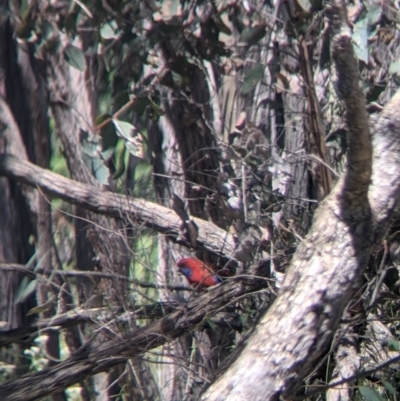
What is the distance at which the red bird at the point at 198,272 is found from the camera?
402cm

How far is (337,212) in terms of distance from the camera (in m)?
2.84

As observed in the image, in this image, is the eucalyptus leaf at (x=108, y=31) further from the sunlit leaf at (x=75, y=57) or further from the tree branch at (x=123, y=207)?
the tree branch at (x=123, y=207)

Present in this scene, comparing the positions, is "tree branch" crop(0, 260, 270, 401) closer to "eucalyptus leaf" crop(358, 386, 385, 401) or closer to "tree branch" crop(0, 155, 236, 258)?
"tree branch" crop(0, 155, 236, 258)

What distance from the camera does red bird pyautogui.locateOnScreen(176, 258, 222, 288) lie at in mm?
4020

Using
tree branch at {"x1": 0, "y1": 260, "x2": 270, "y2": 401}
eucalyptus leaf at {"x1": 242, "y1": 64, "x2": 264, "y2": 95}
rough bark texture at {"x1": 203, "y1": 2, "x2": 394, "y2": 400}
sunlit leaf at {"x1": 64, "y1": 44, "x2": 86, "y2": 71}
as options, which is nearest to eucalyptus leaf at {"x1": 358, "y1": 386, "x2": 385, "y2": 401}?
rough bark texture at {"x1": 203, "y1": 2, "x2": 394, "y2": 400}

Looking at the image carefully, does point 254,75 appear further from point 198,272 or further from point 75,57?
point 198,272

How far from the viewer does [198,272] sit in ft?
13.5

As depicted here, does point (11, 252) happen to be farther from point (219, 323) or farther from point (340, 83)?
point (340, 83)

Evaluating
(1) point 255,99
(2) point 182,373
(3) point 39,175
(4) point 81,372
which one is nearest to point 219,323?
(2) point 182,373

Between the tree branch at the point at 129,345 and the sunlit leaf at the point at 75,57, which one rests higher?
the sunlit leaf at the point at 75,57

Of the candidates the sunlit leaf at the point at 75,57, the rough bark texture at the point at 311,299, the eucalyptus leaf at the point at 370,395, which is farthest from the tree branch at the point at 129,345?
the sunlit leaf at the point at 75,57

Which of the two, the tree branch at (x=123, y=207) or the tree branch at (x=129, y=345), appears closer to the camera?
the tree branch at (x=129, y=345)

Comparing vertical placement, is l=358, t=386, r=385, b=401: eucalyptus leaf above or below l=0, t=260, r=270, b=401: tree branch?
below

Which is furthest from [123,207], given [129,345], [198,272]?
[129,345]
